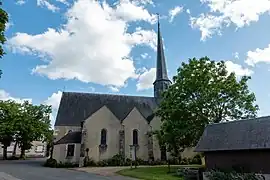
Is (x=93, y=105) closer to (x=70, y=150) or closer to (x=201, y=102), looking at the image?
(x=70, y=150)

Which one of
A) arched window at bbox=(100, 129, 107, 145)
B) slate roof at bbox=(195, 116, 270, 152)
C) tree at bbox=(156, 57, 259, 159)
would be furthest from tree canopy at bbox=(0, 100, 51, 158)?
slate roof at bbox=(195, 116, 270, 152)

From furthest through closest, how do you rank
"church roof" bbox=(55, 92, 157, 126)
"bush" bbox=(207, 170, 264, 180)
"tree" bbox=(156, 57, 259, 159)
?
"church roof" bbox=(55, 92, 157, 126)
"tree" bbox=(156, 57, 259, 159)
"bush" bbox=(207, 170, 264, 180)

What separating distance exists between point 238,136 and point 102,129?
70.8 ft

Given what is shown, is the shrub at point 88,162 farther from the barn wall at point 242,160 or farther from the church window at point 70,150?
the barn wall at point 242,160

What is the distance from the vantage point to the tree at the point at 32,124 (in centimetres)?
4356

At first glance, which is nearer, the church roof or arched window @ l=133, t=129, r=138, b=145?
arched window @ l=133, t=129, r=138, b=145

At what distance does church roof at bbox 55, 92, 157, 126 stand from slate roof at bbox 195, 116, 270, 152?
19488mm

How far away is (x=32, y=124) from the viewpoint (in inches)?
1751

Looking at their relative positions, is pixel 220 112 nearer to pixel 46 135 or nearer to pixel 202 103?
pixel 202 103

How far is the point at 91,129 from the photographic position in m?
34.5

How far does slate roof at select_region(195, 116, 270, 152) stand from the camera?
50.4 ft

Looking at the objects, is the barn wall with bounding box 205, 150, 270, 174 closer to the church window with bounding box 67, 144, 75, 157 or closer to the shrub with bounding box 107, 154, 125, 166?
the shrub with bounding box 107, 154, 125, 166

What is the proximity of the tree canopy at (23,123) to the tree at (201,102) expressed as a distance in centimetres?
2864

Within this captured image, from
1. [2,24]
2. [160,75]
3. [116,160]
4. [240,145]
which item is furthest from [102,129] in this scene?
[2,24]
